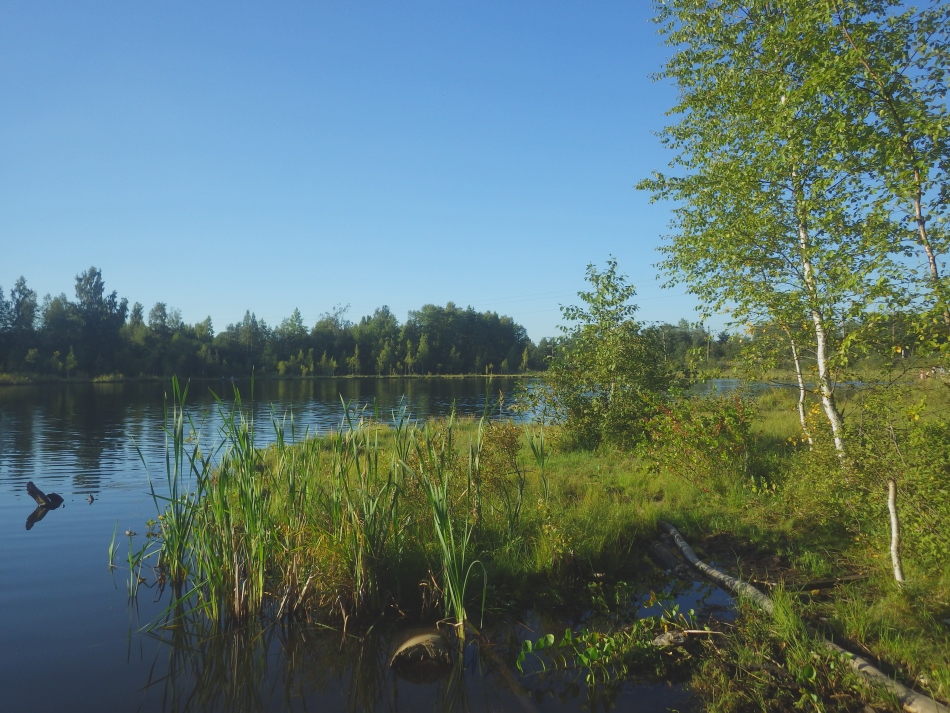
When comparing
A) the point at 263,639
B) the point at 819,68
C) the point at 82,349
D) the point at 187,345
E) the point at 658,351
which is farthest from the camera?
the point at 187,345

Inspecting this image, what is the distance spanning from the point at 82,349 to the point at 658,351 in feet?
322

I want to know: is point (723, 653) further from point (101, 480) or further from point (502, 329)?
point (502, 329)

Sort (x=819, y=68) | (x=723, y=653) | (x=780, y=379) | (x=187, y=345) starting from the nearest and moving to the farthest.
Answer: (x=723, y=653) → (x=819, y=68) → (x=780, y=379) → (x=187, y=345)

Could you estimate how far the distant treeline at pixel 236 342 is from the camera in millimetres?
91988

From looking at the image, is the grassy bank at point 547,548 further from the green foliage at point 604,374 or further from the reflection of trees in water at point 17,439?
the reflection of trees in water at point 17,439

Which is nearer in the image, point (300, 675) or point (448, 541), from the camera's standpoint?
point (300, 675)

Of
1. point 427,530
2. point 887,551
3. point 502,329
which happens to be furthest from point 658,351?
point 502,329

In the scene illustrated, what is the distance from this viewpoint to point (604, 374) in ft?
53.4

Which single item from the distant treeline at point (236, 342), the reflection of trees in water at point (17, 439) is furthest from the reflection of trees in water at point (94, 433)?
the distant treeline at point (236, 342)

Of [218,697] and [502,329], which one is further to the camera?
[502,329]

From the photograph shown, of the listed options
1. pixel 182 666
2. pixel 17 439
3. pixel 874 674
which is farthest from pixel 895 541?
pixel 17 439

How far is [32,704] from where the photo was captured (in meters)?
5.79

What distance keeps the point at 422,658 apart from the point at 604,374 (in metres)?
10.9

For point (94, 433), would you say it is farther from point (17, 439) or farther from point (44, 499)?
point (44, 499)
